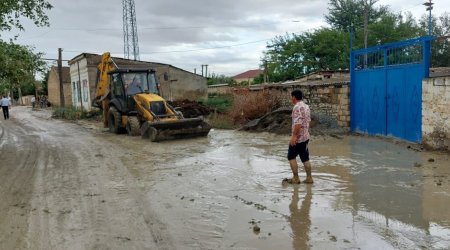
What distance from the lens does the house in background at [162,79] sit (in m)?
31.7

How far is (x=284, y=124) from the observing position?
1609 centimetres

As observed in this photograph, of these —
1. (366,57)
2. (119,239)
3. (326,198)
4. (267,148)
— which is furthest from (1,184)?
(366,57)

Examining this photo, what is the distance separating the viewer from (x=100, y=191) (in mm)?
7625

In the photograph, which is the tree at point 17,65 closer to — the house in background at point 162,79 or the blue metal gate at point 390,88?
Answer: the blue metal gate at point 390,88

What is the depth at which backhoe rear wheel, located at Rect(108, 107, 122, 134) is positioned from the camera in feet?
55.1

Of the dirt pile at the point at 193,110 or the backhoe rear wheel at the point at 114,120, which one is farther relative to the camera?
the dirt pile at the point at 193,110

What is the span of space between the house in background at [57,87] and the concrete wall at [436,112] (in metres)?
42.9

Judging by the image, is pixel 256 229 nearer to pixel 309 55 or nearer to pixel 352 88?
pixel 352 88

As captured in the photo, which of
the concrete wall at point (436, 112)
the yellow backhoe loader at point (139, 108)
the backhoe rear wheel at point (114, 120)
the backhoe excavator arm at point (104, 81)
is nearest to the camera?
the concrete wall at point (436, 112)

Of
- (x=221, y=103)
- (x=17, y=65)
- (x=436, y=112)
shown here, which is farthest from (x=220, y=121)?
(x=436, y=112)

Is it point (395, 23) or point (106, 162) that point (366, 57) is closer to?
point (106, 162)

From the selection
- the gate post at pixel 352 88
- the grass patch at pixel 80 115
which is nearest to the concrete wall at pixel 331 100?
the gate post at pixel 352 88

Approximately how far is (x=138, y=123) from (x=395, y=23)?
33.6m

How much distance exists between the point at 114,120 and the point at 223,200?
11190mm
